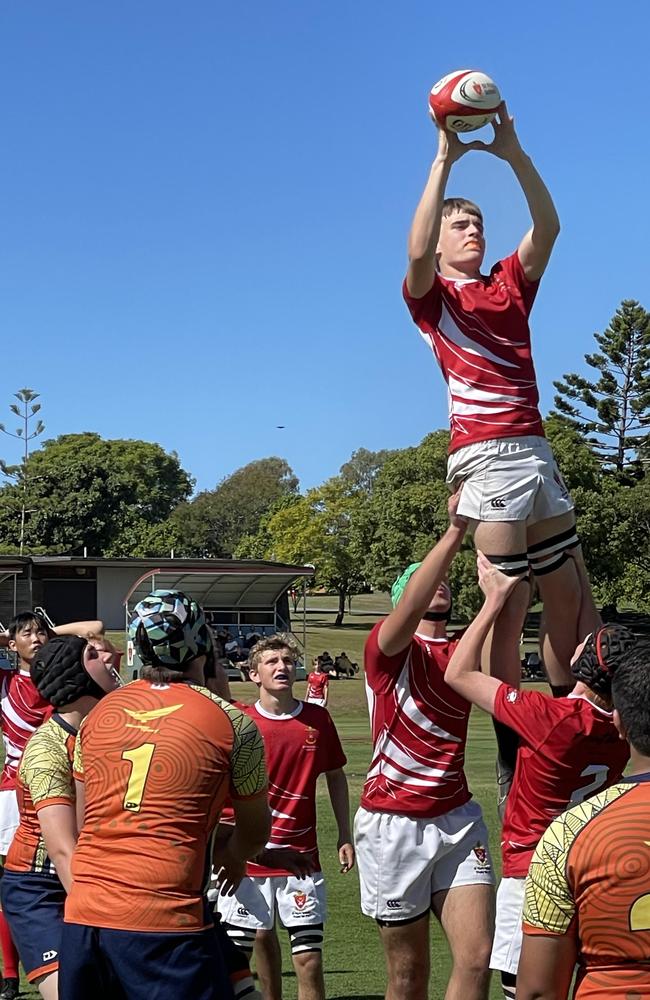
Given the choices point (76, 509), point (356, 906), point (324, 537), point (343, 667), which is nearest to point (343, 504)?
point (324, 537)

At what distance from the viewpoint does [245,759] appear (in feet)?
14.8

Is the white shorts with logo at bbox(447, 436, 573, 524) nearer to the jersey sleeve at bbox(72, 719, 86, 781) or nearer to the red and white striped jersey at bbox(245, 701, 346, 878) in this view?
the jersey sleeve at bbox(72, 719, 86, 781)

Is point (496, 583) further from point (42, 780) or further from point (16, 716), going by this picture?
point (16, 716)

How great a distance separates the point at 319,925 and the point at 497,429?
380 centimetres

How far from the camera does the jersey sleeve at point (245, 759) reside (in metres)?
4.49

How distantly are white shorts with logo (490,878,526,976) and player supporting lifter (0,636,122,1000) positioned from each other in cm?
181

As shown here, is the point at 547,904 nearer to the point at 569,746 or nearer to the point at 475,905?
the point at 569,746

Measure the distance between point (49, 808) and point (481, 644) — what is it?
1.93 meters

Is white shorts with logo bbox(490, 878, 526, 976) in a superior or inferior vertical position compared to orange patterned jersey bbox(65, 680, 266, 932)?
inferior

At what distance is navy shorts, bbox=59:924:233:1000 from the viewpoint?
168 inches

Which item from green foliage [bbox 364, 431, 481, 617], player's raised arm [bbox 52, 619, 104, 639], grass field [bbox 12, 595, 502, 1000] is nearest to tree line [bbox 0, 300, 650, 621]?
green foliage [bbox 364, 431, 481, 617]

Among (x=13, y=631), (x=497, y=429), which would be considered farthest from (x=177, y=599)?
(x=13, y=631)

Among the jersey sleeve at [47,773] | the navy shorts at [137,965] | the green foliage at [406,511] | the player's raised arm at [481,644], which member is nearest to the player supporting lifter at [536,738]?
the player's raised arm at [481,644]

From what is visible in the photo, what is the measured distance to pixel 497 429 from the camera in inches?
203
